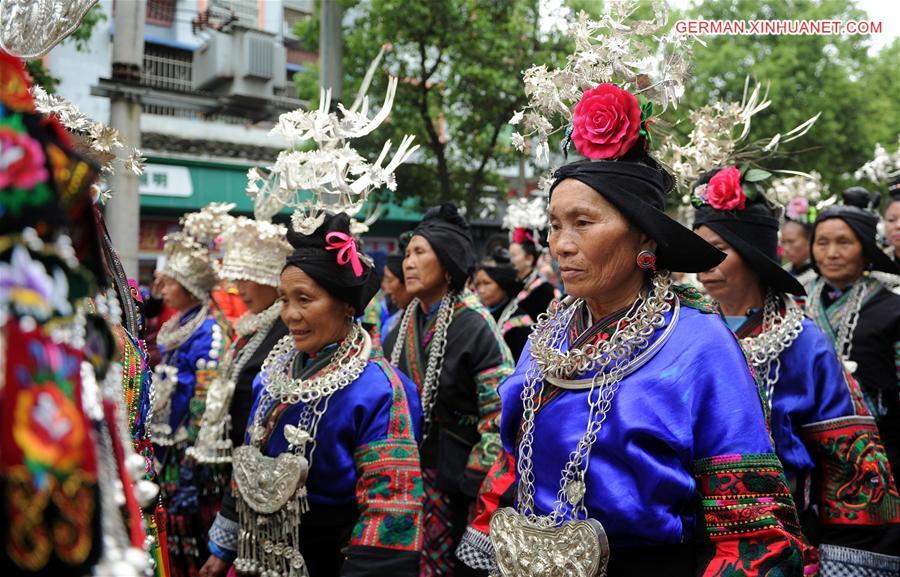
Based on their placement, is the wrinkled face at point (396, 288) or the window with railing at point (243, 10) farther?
the window with railing at point (243, 10)

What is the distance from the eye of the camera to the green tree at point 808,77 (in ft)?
61.9

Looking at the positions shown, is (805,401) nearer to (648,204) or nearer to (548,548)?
(648,204)

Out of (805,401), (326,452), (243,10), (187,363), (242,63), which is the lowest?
(187,363)

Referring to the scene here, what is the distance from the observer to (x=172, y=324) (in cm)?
683

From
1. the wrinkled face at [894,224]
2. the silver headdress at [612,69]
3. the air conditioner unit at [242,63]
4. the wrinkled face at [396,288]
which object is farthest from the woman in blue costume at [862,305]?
the air conditioner unit at [242,63]

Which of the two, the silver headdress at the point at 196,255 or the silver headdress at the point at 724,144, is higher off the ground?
the silver headdress at the point at 724,144

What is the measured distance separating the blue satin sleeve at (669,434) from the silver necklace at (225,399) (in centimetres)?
297

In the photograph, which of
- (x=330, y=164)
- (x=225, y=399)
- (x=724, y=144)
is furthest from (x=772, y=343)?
(x=225, y=399)

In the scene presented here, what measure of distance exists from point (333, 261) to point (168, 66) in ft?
68.2

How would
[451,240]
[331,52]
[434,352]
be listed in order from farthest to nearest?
[331,52]
[451,240]
[434,352]

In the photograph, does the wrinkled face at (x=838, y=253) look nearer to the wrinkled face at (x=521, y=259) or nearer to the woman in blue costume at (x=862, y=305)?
the woman in blue costume at (x=862, y=305)

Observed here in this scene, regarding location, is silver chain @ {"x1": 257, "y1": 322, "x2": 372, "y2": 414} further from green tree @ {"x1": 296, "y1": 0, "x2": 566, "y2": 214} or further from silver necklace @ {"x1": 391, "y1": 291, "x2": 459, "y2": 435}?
green tree @ {"x1": 296, "y1": 0, "x2": 566, "y2": 214}

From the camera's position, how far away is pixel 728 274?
12.4 feet

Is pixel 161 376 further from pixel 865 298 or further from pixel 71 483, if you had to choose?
pixel 71 483
